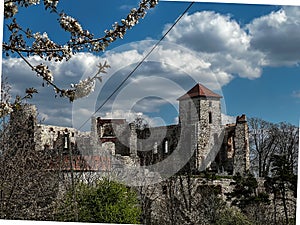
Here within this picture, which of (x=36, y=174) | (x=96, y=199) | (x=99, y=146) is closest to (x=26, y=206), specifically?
Result: (x=36, y=174)

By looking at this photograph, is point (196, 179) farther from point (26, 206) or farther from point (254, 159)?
point (26, 206)

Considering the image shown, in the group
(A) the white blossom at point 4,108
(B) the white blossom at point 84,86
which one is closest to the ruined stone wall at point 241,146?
(B) the white blossom at point 84,86

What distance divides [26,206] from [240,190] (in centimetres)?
671

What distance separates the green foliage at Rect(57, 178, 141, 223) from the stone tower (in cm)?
783

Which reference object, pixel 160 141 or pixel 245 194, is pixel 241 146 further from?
pixel 245 194

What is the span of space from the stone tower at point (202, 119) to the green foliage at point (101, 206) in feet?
25.7

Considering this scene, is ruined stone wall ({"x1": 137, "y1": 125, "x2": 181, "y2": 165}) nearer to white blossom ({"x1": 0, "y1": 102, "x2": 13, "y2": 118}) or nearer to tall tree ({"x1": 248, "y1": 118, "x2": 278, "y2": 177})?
tall tree ({"x1": 248, "y1": 118, "x2": 278, "y2": 177})

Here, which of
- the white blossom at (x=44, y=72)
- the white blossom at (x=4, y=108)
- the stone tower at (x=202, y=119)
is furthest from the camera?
the stone tower at (x=202, y=119)

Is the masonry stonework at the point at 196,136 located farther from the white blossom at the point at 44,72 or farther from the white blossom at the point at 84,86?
the white blossom at the point at 44,72

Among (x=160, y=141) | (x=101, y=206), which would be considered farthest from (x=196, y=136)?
(x=101, y=206)

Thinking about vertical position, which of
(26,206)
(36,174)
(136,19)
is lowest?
(26,206)

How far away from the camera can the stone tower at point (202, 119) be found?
538 inches

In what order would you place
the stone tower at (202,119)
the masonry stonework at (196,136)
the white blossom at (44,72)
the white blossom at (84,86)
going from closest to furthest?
the white blossom at (44,72)
the white blossom at (84,86)
the masonry stonework at (196,136)
the stone tower at (202,119)

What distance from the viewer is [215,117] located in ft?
45.6
